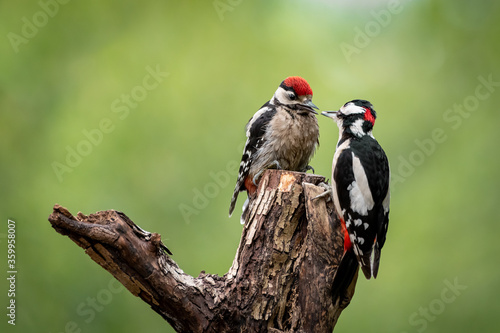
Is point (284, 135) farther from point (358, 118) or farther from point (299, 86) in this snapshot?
point (358, 118)

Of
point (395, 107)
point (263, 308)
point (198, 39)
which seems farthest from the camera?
point (198, 39)

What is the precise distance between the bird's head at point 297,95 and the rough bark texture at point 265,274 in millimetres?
598

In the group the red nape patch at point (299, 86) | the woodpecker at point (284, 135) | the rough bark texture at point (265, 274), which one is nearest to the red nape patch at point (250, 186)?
the woodpecker at point (284, 135)

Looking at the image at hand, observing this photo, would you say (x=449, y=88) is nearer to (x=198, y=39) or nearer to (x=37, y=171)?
(x=198, y=39)

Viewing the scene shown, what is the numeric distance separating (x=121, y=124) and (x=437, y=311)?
2.81m

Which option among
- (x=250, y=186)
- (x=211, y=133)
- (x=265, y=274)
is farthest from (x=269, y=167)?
(x=211, y=133)

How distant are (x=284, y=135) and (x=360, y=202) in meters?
0.77

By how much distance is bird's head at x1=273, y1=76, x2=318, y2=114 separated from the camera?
9.32 ft

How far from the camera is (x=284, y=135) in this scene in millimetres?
2812

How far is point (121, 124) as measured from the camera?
3818 millimetres

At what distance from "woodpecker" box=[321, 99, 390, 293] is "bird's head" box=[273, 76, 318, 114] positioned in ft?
1.77

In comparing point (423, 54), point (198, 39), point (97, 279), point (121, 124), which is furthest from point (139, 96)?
point (423, 54)

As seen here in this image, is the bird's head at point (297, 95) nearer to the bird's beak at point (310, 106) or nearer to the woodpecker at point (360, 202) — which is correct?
the bird's beak at point (310, 106)

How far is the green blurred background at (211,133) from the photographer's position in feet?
11.5
